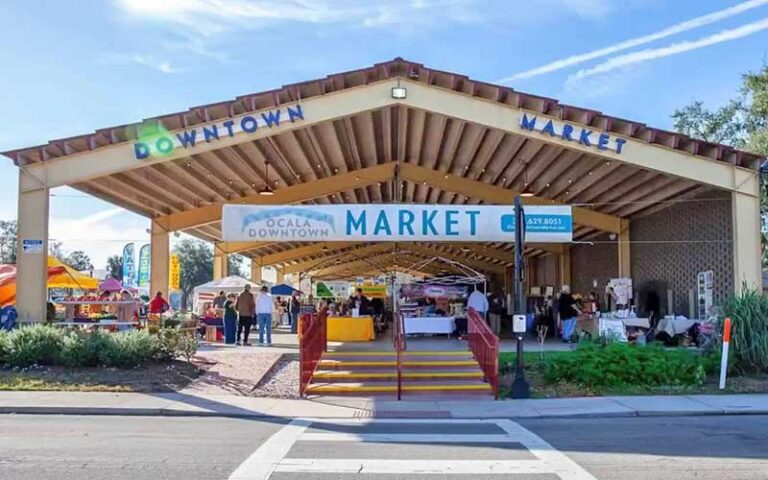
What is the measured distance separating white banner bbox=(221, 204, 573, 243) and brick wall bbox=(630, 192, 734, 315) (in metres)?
4.15

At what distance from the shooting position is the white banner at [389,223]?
1758cm

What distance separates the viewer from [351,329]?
21.0 meters

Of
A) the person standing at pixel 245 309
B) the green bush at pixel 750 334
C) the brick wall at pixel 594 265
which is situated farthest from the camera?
the brick wall at pixel 594 265

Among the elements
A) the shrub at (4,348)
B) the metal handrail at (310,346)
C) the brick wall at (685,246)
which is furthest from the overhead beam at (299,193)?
the shrub at (4,348)

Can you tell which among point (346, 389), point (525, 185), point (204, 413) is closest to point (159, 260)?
point (525, 185)

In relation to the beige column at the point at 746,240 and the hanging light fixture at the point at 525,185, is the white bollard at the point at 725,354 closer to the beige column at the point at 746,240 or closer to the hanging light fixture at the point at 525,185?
the beige column at the point at 746,240

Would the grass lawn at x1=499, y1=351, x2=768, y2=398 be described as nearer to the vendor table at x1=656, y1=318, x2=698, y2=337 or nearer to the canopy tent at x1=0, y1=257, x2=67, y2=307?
the vendor table at x1=656, y1=318, x2=698, y2=337

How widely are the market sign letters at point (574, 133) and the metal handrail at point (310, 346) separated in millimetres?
6554

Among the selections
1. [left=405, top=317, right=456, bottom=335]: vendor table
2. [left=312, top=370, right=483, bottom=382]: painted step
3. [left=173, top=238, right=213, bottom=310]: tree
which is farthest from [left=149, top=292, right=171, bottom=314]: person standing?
[left=173, top=238, right=213, bottom=310]: tree

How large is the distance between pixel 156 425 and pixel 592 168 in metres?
14.1

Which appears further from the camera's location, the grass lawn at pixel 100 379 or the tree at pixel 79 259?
the tree at pixel 79 259

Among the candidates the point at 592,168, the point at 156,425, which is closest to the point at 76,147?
the point at 156,425

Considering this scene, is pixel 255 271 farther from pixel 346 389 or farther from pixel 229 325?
pixel 346 389

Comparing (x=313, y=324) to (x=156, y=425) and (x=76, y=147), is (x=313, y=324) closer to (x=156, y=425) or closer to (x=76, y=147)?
(x=156, y=425)
